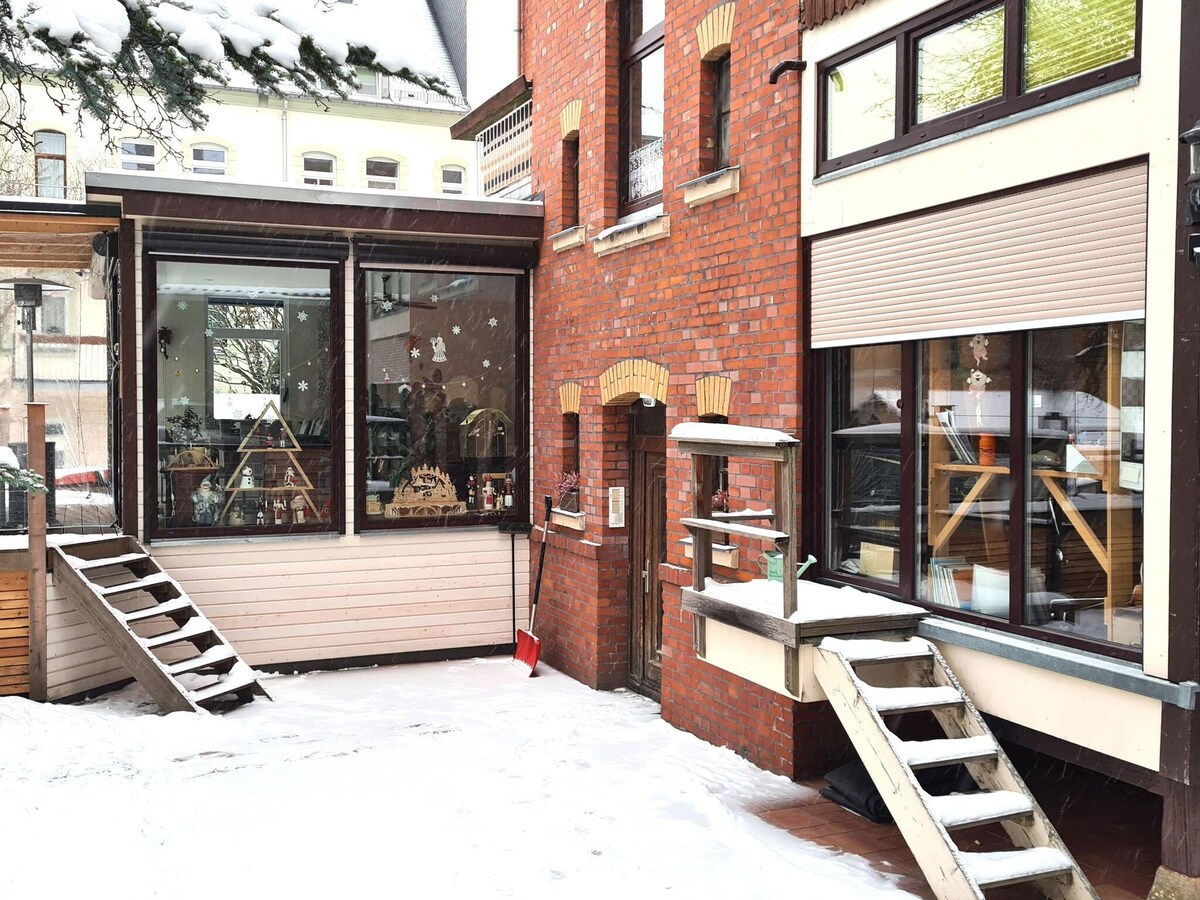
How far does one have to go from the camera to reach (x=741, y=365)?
287 inches

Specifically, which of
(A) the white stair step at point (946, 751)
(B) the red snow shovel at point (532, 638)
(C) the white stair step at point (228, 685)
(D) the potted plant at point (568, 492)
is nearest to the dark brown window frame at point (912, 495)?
(A) the white stair step at point (946, 751)

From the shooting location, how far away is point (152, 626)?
967cm

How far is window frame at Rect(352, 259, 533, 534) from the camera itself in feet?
34.5

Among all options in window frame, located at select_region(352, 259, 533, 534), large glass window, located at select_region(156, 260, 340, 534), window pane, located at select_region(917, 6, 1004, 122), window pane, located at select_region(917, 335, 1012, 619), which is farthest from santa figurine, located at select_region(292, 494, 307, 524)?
window pane, located at select_region(917, 6, 1004, 122)

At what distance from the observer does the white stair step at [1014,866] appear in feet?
14.7

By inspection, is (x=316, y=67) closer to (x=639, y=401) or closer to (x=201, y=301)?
(x=639, y=401)

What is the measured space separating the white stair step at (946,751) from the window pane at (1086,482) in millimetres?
625

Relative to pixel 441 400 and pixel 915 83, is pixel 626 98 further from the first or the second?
pixel 915 83

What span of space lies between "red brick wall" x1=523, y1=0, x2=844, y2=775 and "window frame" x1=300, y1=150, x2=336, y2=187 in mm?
16825

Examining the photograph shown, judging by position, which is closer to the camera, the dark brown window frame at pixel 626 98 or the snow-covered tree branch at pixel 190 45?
the snow-covered tree branch at pixel 190 45

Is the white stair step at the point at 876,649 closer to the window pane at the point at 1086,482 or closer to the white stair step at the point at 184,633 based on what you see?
the window pane at the point at 1086,482

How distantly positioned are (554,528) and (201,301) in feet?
12.8

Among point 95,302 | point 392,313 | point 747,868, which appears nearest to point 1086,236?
point 747,868

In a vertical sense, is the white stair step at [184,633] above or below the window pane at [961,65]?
below
